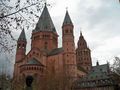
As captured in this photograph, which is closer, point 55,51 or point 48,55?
point 48,55

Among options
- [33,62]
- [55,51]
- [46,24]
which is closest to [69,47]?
[55,51]

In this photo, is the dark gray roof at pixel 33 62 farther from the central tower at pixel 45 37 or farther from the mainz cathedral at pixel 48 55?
the central tower at pixel 45 37

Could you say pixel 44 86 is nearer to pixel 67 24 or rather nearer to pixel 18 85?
pixel 18 85

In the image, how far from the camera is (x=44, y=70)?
66312 mm

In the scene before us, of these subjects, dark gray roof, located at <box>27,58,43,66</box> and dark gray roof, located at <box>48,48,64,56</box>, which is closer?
dark gray roof, located at <box>27,58,43,66</box>

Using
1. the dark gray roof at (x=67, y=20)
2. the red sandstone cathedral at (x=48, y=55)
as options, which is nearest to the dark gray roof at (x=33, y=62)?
the red sandstone cathedral at (x=48, y=55)

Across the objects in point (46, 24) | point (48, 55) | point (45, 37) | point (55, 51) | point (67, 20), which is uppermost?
point (46, 24)

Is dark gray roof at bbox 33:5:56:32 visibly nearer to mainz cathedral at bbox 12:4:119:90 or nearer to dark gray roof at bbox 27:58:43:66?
mainz cathedral at bbox 12:4:119:90

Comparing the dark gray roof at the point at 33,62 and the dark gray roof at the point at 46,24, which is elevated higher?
the dark gray roof at the point at 46,24

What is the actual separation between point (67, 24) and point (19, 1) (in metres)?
62.7

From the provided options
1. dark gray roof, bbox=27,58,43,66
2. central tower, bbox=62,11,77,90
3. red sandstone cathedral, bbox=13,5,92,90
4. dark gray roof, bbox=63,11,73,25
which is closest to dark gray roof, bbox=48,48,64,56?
red sandstone cathedral, bbox=13,5,92,90

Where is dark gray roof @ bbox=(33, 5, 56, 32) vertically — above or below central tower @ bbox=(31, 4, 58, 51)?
above

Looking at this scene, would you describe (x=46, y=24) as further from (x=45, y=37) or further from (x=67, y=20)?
(x=67, y=20)

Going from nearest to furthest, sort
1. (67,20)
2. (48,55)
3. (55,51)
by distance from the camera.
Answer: (67,20)
(48,55)
(55,51)
